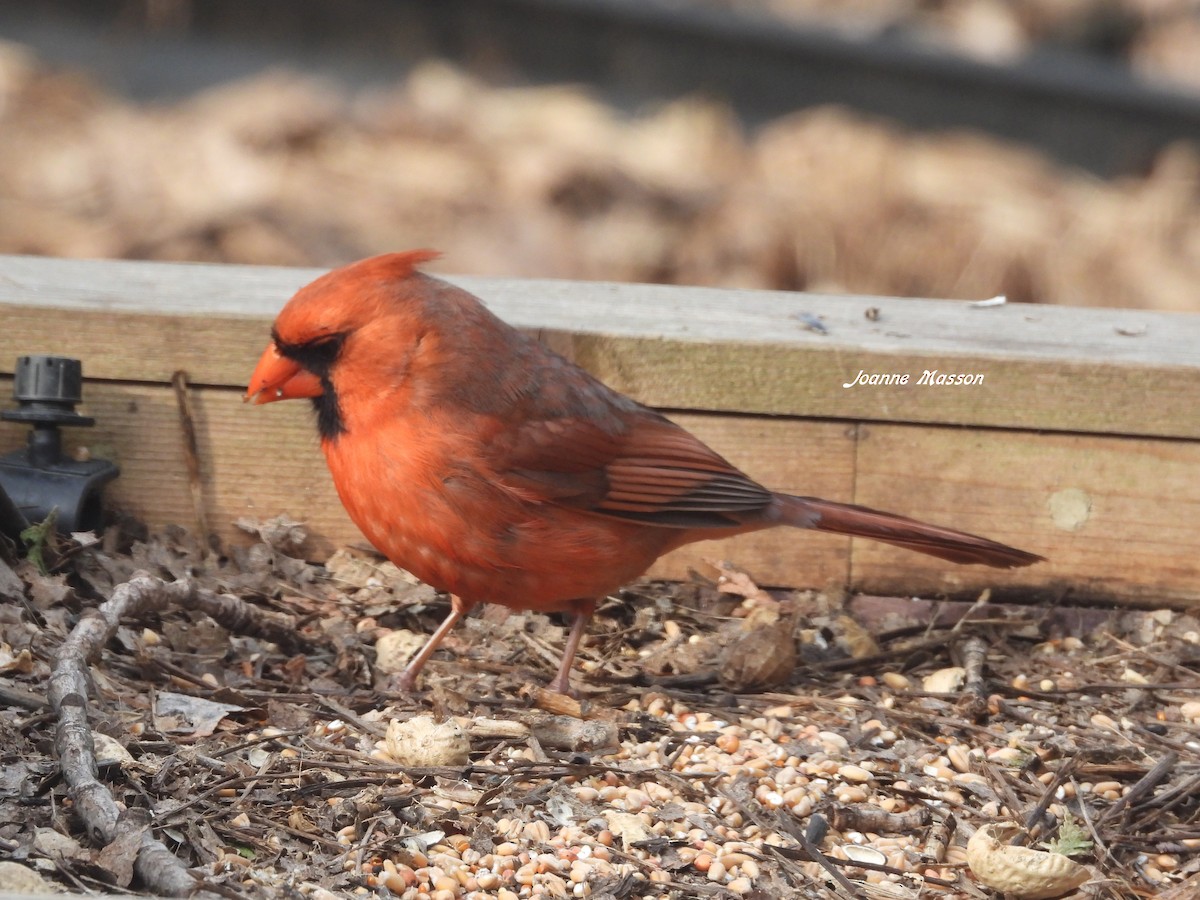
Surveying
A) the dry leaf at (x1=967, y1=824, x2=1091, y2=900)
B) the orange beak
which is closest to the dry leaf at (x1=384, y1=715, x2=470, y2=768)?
the orange beak

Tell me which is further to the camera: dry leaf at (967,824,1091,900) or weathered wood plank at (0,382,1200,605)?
weathered wood plank at (0,382,1200,605)

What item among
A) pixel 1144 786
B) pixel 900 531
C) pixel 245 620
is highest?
pixel 900 531

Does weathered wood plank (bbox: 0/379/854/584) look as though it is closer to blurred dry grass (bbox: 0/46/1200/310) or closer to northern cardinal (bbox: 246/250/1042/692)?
northern cardinal (bbox: 246/250/1042/692)

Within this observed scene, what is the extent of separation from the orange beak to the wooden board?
47 centimetres

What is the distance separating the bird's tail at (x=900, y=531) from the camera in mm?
3119

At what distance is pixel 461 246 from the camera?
588cm

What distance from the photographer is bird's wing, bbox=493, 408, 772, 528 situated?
2895 mm

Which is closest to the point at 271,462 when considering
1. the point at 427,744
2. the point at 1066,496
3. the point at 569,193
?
the point at 427,744

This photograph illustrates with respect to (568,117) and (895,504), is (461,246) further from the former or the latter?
(895,504)

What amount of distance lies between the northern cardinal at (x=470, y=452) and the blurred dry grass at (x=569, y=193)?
2.73 metres

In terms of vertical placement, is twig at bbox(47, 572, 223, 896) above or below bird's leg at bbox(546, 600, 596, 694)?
above

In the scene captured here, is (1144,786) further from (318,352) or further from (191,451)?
(191,451)

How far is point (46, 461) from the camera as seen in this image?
3.21m

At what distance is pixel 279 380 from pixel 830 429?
3.85ft
